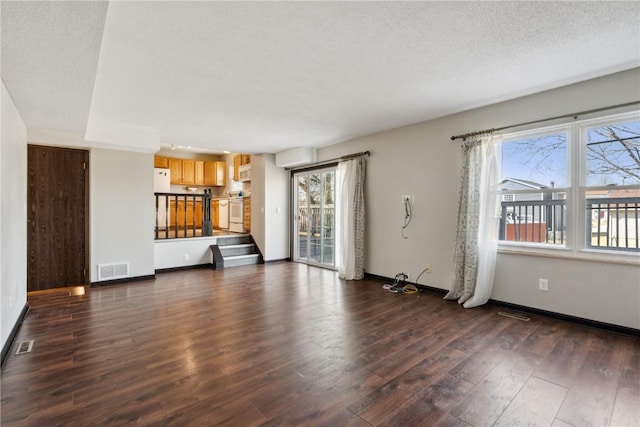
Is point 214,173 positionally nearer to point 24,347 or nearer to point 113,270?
point 113,270

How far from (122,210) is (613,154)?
21.8 ft

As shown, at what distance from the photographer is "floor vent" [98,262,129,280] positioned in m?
4.89

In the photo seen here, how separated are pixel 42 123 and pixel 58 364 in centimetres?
311

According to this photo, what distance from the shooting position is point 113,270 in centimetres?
500

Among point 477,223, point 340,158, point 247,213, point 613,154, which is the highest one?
point 340,158

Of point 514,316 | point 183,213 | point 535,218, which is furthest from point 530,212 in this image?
point 183,213

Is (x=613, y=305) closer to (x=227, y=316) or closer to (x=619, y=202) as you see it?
(x=619, y=202)

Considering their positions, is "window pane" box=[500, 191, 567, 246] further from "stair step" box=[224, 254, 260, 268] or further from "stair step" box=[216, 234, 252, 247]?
"stair step" box=[216, 234, 252, 247]

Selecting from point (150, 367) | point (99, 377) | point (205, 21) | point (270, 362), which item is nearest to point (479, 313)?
point (270, 362)

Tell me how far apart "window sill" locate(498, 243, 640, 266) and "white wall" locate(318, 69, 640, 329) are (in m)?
0.05

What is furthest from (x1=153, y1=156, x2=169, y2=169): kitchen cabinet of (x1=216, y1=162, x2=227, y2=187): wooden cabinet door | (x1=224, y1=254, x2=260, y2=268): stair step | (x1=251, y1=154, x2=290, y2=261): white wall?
(x1=224, y1=254, x2=260, y2=268): stair step

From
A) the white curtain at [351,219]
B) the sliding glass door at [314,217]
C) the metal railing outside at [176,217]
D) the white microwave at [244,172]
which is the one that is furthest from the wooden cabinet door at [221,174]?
the white curtain at [351,219]

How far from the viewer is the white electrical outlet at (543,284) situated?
3410mm

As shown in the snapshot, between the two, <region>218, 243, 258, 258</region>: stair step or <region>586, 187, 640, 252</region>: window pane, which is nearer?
<region>586, 187, 640, 252</region>: window pane
